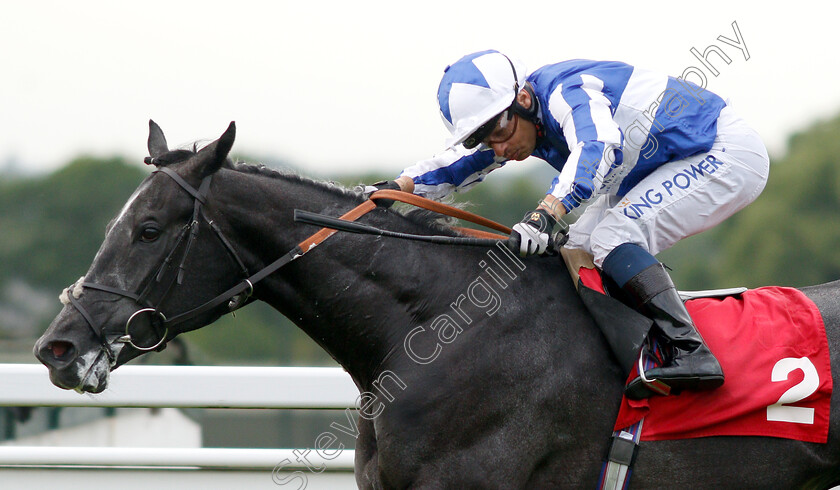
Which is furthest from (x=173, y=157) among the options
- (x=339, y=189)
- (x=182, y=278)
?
(x=339, y=189)

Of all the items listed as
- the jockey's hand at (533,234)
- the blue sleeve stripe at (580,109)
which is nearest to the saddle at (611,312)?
the jockey's hand at (533,234)

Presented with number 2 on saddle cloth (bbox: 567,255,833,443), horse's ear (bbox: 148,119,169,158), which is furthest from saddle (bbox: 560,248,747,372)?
horse's ear (bbox: 148,119,169,158)

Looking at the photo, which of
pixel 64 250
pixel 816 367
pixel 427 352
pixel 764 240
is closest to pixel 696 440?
pixel 816 367

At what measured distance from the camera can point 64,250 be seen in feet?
111

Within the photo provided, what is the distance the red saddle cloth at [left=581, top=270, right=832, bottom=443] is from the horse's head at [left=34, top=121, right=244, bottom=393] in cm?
130

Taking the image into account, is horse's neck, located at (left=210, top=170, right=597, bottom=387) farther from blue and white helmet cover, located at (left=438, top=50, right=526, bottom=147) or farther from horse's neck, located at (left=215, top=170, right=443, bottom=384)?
blue and white helmet cover, located at (left=438, top=50, right=526, bottom=147)

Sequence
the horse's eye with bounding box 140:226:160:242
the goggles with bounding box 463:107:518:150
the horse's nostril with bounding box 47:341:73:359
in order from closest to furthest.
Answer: the horse's nostril with bounding box 47:341:73:359 < the horse's eye with bounding box 140:226:160:242 < the goggles with bounding box 463:107:518:150

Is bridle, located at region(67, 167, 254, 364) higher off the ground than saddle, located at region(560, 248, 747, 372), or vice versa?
bridle, located at region(67, 167, 254, 364)

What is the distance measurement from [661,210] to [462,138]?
76 cm

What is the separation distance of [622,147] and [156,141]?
1.64 metres

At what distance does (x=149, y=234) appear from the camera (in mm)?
2986

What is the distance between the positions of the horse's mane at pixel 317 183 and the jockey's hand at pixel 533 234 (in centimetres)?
37

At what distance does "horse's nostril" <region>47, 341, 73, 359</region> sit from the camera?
2881 mm

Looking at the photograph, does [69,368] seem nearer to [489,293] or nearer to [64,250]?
[489,293]
